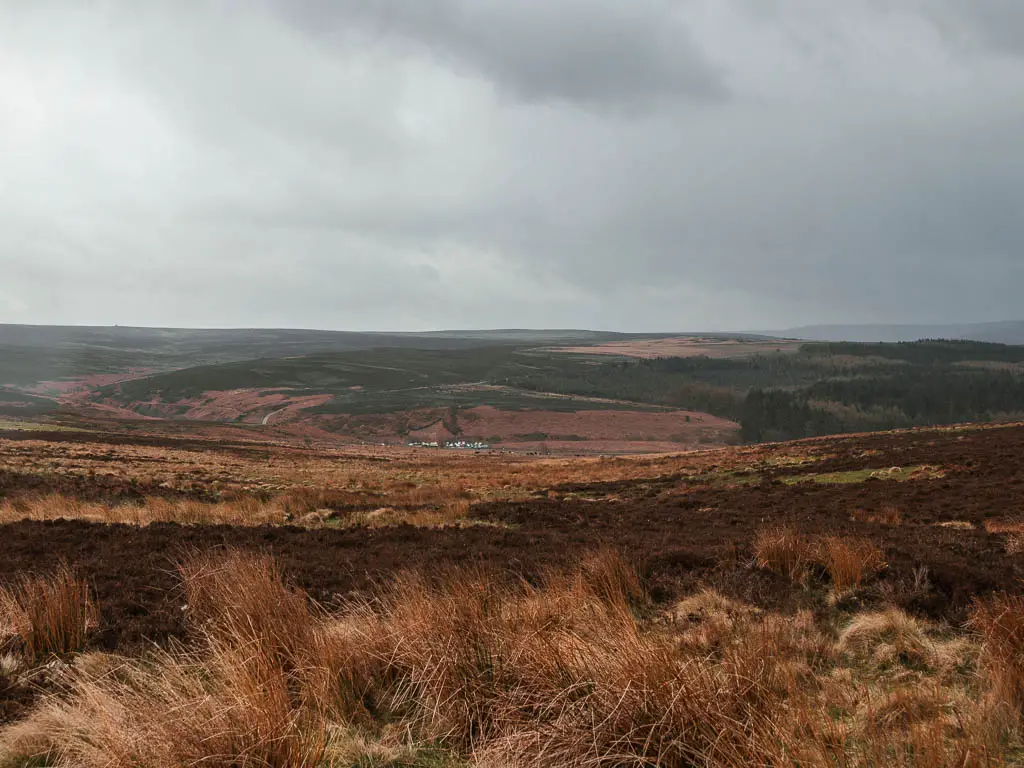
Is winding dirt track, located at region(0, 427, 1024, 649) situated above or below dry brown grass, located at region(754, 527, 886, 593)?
below

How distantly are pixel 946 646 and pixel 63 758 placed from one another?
21.1 ft

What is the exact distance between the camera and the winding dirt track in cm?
623

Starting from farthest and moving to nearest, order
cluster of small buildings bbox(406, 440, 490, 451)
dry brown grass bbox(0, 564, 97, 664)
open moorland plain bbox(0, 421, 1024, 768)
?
cluster of small buildings bbox(406, 440, 490, 451)
dry brown grass bbox(0, 564, 97, 664)
open moorland plain bbox(0, 421, 1024, 768)

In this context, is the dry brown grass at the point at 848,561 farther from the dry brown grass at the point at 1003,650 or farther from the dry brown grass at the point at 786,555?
the dry brown grass at the point at 1003,650

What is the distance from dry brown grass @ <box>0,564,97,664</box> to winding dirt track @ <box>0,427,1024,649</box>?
20 cm

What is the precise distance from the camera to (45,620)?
5.05 m

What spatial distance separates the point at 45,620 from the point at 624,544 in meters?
7.61

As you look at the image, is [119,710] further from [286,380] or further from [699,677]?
[286,380]

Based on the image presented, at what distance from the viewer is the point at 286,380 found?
152 meters

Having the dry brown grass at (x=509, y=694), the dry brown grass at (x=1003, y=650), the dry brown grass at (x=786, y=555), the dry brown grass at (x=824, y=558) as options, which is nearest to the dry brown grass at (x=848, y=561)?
the dry brown grass at (x=824, y=558)

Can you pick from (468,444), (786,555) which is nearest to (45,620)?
(786,555)

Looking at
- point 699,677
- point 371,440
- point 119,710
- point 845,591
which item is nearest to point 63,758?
point 119,710

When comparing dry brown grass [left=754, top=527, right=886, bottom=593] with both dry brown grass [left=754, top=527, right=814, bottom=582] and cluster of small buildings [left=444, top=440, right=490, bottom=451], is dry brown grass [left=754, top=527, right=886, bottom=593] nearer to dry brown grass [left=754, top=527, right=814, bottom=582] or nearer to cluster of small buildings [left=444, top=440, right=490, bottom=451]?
dry brown grass [left=754, top=527, right=814, bottom=582]

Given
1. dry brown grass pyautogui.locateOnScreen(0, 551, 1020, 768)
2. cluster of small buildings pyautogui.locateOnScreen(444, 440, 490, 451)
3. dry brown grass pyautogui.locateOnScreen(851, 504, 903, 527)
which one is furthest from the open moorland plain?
cluster of small buildings pyautogui.locateOnScreen(444, 440, 490, 451)
